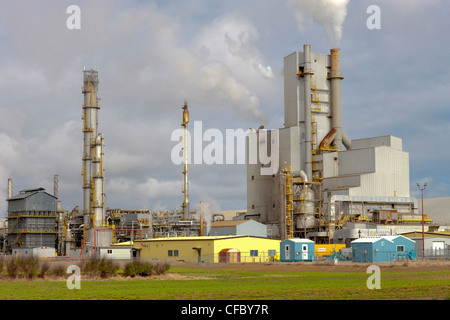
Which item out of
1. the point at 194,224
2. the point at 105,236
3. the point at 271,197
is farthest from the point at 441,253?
the point at 105,236

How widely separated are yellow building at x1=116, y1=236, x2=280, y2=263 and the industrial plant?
140mm

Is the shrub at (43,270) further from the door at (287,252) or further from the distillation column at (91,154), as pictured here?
the distillation column at (91,154)

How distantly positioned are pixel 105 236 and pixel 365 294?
246 feet

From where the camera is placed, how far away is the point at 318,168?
315 ft

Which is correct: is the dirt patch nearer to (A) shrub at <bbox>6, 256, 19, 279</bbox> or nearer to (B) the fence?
(B) the fence

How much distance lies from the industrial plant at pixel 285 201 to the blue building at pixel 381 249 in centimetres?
1440

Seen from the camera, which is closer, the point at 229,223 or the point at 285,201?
the point at 285,201

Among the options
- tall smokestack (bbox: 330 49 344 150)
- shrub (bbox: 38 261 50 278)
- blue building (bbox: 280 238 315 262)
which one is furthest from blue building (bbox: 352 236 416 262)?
shrub (bbox: 38 261 50 278)

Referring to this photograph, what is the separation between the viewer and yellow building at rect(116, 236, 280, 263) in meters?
74.6

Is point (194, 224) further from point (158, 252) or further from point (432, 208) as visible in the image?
point (432, 208)

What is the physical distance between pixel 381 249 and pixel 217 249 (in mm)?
19144

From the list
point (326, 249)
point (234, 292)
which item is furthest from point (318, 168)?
point (234, 292)

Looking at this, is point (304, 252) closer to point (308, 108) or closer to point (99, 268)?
point (308, 108)
